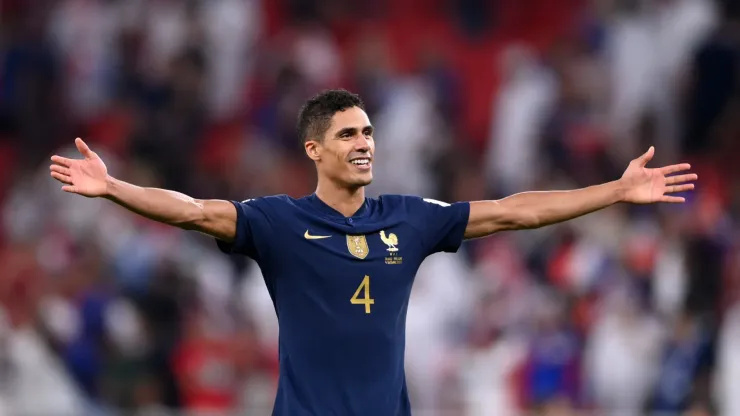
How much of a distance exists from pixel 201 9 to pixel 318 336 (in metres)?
9.30

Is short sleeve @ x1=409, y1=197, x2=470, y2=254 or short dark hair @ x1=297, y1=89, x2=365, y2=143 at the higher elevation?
short dark hair @ x1=297, y1=89, x2=365, y2=143

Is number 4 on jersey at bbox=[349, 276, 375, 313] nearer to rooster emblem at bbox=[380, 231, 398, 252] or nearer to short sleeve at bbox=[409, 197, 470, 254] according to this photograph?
rooster emblem at bbox=[380, 231, 398, 252]

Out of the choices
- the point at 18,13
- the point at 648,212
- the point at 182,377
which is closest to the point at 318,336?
the point at 182,377

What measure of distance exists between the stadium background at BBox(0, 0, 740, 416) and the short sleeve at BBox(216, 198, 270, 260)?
440 cm

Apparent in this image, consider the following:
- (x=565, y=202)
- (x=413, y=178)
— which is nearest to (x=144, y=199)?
(x=565, y=202)

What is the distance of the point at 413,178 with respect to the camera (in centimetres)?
1340

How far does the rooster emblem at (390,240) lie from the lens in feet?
20.9

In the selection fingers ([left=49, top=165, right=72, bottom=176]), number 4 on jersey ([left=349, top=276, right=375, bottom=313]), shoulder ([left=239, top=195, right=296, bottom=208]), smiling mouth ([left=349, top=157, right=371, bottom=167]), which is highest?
smiling mouth ([left=349, top=157, right=371, bottom=167])

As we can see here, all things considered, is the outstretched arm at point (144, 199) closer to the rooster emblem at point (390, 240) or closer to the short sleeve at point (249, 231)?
the short sleeve at point (249, 231)

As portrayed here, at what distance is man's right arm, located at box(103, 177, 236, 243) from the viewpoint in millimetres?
6070

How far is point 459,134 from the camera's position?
14.2 m

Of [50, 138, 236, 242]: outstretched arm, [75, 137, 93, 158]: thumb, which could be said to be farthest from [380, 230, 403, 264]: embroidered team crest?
[75, 137, 93, 158]: thumb

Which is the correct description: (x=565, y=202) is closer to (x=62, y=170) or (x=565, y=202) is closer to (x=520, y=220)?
(x=520, y=220)

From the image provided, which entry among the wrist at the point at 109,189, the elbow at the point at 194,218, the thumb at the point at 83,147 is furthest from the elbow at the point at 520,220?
the thumb at the point at 83,147
